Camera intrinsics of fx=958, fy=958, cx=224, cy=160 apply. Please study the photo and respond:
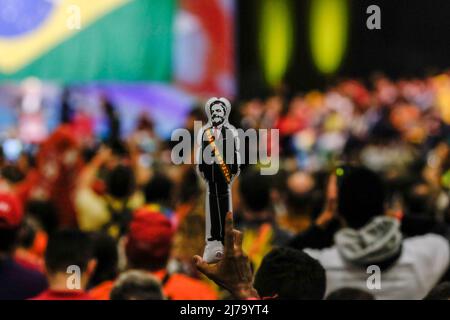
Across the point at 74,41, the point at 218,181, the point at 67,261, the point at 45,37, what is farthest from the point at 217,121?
the point at 45,37

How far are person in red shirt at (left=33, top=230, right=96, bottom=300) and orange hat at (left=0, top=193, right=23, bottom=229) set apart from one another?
0.87ft

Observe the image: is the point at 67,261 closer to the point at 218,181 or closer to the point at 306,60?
the point at 218,181

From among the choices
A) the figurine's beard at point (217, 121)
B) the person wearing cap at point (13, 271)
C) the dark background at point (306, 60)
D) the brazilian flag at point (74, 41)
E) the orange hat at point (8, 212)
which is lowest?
the person wearing cap at point (13, 271)

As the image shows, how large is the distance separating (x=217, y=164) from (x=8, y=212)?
7.21ft

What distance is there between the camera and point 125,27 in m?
10.5

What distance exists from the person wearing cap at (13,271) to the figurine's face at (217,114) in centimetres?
219

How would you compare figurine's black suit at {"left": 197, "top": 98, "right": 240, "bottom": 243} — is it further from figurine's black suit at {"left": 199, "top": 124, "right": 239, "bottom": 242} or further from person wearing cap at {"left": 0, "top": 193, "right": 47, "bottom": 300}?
person wearing cap at {"left": 0, "top": 193, "right": 47, "bottom": 300}

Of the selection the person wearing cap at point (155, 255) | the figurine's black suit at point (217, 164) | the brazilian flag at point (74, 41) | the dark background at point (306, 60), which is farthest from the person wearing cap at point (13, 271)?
the dark background at point (306, 60)

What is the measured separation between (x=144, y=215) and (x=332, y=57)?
17.7 meters

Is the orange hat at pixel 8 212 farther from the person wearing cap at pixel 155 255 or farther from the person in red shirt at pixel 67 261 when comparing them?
the person wearing cap at pixel 155 255

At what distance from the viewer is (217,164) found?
1884 mm

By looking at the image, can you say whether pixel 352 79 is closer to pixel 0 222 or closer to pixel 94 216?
pixel 94 216

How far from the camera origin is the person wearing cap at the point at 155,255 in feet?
10.9
